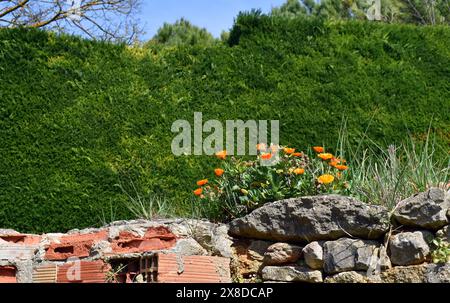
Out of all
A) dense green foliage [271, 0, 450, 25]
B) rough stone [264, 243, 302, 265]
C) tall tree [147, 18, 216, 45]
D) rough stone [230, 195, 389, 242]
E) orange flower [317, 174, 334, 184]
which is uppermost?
dense green foliage [271, 0, 450, 25]

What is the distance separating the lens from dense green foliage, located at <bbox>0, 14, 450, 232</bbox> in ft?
21.2

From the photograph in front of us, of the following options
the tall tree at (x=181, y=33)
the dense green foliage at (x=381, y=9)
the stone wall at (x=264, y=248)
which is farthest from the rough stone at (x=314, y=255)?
the dense green foliage at (x=381, y=9)

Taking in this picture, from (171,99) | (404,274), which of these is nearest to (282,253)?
(404,274)

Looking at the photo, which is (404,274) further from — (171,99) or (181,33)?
(181,33)

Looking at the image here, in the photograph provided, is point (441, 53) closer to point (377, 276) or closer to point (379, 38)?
point (379, 38)

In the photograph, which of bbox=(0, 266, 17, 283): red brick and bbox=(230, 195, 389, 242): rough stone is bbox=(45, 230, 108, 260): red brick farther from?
bbox=(230, 195, 389, 242): rough stone

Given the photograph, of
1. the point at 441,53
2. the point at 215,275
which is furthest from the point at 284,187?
the point at 441,53

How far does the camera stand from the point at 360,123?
23.3 feet

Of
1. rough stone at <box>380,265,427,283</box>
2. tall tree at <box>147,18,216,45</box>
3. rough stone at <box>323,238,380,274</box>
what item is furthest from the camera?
tall tree at <box>147,18,216,45</box>

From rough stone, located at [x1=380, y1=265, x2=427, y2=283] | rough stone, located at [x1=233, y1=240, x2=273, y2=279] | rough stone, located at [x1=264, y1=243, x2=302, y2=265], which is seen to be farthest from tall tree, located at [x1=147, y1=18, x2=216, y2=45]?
rough stone, located at [x1=380, y1=265, x2=427, y2=283]

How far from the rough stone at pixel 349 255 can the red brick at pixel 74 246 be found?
4.95ft

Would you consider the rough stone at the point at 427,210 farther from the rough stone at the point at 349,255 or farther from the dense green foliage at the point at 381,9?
the dense green foliage at the point at 381,9

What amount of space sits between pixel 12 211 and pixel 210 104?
2041 mm

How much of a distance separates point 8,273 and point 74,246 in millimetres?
494
